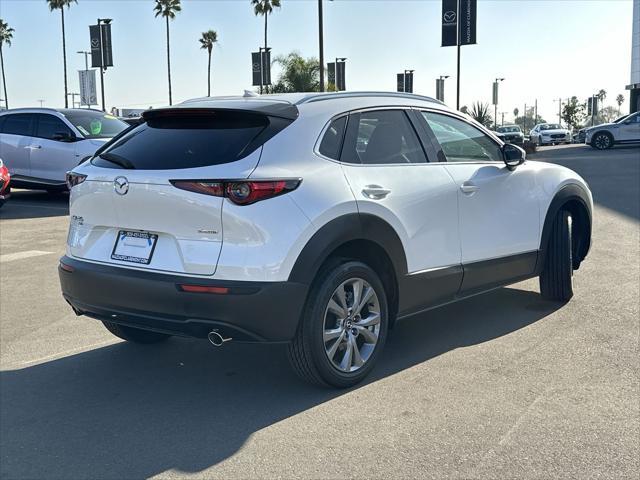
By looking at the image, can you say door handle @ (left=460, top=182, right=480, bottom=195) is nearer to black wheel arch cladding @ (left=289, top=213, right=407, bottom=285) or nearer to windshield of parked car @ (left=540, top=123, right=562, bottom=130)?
black wheel arch cladding @ (left=289, top=213, right=407, bottom=285)

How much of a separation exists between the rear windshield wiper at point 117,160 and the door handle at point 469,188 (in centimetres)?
231

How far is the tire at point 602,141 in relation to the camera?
30422mm

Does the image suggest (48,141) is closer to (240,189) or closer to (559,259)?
(559,259)

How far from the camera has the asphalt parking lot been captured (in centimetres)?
349

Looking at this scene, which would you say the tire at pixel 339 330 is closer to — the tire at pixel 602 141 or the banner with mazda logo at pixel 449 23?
the banner with mazda logo at pixel 449 23

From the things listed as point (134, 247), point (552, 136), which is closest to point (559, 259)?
point (134, 247)

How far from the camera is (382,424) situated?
3.91m

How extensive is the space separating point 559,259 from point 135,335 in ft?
11.5

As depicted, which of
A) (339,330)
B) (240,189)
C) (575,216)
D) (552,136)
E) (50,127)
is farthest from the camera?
(552,136)

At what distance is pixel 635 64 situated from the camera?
161ft

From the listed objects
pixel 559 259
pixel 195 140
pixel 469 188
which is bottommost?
pixel 559 259

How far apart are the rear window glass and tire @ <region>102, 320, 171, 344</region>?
4.24 ft

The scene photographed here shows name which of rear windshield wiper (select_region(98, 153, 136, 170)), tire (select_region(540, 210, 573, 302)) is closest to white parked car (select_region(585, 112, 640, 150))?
tire (select_region(540, 210, 573, 302))

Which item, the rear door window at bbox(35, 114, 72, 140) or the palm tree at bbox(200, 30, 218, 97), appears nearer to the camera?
the rear door window at bbox(35, 114, 72, 140)
